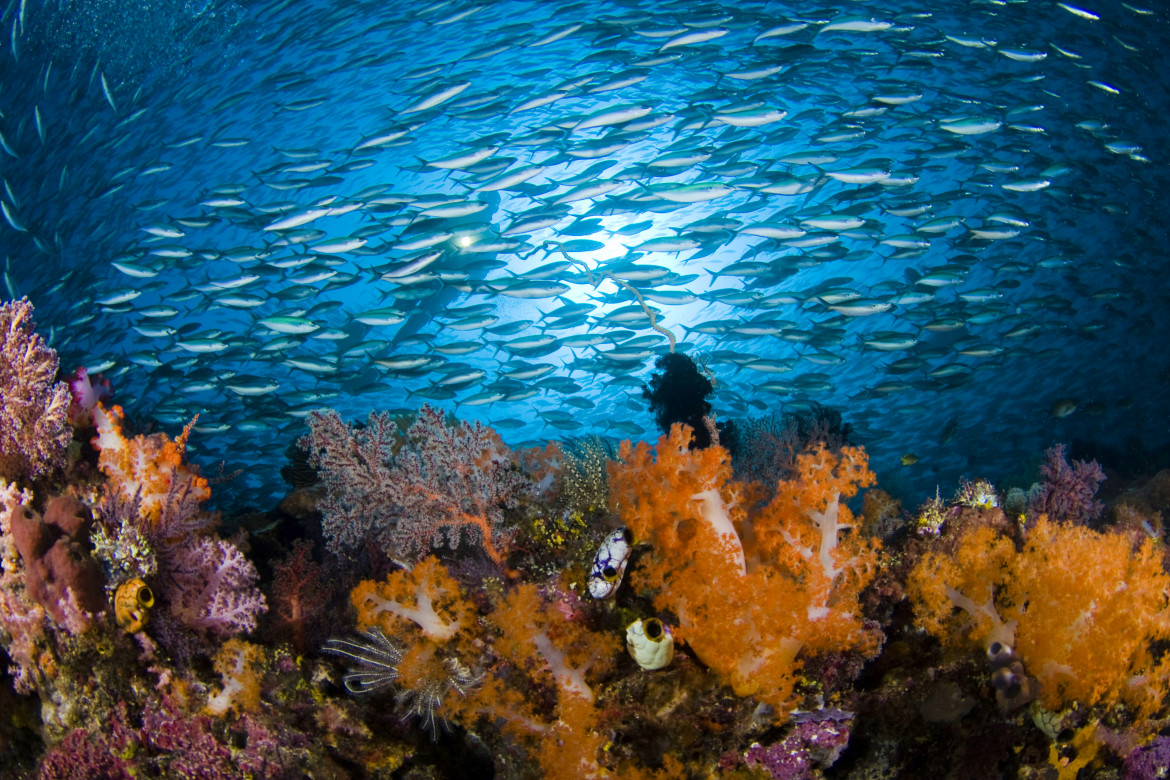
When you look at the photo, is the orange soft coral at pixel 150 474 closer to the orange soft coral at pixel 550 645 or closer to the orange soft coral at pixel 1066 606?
the orange soft coral at pixel 550 645

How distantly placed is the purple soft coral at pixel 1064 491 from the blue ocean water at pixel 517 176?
4814mm

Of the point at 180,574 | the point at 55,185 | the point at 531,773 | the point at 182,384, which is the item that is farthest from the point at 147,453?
the point at 55,185

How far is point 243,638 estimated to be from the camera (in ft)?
9.34

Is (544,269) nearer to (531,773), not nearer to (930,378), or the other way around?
(531,773)

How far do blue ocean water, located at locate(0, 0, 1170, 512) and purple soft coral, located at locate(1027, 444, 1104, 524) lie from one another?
4814mm

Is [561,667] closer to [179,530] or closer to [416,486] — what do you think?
[416,486]

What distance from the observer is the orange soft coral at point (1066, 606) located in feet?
8.39

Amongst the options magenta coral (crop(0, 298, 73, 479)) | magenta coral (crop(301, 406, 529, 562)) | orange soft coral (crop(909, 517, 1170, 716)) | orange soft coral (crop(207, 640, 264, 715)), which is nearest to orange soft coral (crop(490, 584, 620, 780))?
magenta coral (crop(301, 406, 529, 562))

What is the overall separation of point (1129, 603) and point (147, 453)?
A: 5873mm

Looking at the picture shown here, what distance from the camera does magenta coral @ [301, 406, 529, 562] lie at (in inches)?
129

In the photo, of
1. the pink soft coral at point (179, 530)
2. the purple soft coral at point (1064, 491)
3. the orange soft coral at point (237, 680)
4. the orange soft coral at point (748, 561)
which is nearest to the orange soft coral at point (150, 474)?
the pink soft coral at point (179, 530)

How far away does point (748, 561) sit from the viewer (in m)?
2.89

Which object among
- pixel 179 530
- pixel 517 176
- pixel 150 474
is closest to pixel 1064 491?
pixel 179 530

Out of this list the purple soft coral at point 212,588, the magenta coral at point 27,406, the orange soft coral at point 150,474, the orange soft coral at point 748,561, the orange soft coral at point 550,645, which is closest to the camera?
the orange soft coral at point 748,561
